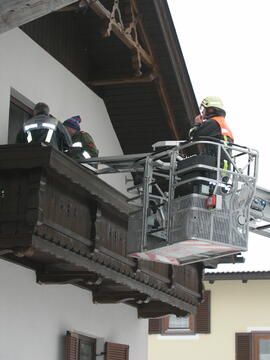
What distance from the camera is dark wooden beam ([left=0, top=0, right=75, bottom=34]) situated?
9.98m

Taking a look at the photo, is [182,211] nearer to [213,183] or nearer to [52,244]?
[213,183]

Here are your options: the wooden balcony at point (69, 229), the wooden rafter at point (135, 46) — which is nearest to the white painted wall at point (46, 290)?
the wooden balcony at point (69, 229)

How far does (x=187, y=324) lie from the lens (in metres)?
32.1

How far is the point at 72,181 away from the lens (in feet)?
41.4

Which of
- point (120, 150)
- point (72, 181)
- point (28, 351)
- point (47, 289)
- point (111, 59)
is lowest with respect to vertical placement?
point (28, 351)

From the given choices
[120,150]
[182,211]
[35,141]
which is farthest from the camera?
[120,150]

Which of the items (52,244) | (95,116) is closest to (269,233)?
(52,244)

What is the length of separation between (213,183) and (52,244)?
2.14 meters

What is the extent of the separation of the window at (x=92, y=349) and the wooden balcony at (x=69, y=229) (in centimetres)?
76

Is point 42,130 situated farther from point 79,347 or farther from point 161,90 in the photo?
point 161,90

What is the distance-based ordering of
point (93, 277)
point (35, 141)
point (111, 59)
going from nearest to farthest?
point (35, 141) → point (93, 277) → point (111, 59)

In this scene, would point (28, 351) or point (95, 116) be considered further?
point (95, 116)

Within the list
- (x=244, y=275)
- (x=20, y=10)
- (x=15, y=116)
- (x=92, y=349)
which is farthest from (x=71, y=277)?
(x=244, y=275)

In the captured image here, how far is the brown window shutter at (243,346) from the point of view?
30.8 meters
